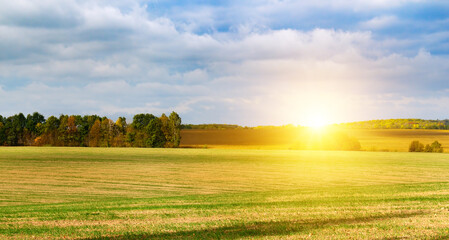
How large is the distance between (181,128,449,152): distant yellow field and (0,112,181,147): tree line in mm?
6315

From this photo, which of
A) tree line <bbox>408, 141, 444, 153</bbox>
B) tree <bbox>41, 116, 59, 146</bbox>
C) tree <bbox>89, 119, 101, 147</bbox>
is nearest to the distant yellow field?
tree line <bbox>408, 141, 444, 153</bbox>

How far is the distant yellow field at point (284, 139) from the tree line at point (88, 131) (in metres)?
6.32

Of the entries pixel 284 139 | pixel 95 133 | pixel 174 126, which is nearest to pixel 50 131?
pixel 95 133

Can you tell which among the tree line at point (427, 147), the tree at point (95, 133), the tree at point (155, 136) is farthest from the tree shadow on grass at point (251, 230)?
the tree at point (95, 133)

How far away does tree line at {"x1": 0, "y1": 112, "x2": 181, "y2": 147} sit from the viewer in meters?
75.0

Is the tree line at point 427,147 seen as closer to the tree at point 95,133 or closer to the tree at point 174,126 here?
the tree at point 174,126

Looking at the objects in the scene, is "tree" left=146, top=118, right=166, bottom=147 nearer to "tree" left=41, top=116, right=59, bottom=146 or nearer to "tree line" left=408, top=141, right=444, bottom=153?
"tree" left=41, top=116, right=59, bottom=146

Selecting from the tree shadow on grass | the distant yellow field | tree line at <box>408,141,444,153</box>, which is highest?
the distant yellow field

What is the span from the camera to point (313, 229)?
396 inches

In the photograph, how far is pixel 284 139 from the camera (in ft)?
290

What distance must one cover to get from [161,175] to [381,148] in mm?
49847

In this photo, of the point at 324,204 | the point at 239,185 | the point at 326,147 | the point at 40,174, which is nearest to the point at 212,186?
the point at 239,185

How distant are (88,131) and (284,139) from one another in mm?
39789

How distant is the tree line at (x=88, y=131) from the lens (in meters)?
75.0
